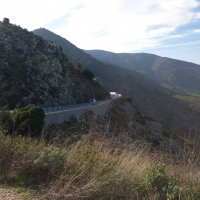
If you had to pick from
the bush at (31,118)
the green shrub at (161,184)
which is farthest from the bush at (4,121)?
the green shrub at (161,184)

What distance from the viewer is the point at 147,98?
90562mm

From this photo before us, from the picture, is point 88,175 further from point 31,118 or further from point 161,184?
point 31,118

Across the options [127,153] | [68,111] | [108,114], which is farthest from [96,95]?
[127,153]

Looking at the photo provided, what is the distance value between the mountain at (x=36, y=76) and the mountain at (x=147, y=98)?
887 inches

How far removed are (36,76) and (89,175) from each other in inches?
1355

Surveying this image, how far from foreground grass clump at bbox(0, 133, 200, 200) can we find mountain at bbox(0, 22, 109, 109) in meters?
22.9

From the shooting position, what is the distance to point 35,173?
421 cm

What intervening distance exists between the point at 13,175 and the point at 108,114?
98.3ft

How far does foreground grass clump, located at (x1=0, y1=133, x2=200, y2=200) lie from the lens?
3.57 m

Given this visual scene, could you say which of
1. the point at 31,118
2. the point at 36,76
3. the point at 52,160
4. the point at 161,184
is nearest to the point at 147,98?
the point at 36,76

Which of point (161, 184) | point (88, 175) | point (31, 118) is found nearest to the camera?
point (161, 184)

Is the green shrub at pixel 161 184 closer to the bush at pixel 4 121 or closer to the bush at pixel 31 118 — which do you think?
the bush at pixel 4 121

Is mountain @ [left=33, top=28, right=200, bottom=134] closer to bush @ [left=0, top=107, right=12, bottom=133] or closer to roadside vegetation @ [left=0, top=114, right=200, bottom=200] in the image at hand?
bush @ [left=0, top=107, right=12, bottom=133]

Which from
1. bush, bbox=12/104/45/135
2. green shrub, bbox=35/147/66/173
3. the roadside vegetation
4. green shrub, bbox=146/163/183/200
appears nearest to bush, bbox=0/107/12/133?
the roadside vegetation
